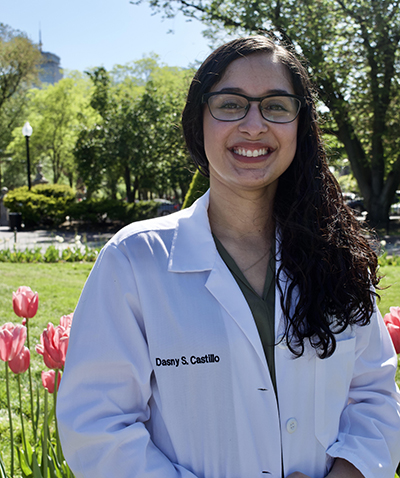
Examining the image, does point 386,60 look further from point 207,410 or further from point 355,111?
point 207,410

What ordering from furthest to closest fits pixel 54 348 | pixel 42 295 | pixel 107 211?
pixel 107 211 < pixel 42 295 < pixel 54 348

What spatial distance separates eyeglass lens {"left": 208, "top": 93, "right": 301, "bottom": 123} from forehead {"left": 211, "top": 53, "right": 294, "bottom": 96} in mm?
31

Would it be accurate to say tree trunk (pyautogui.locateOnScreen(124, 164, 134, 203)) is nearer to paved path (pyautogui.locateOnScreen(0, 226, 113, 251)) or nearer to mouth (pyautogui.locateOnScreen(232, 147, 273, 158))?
paved path (pyautogui.locateOnScreen(0, 226, 113, 251))

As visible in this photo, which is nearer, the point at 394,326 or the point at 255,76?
the point at 255,76

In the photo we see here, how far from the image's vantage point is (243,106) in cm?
163

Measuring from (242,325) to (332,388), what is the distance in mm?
419

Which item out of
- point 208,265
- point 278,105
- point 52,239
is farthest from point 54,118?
point 208,265

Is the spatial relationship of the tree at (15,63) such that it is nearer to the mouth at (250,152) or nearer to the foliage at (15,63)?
the foliage at (15,63)

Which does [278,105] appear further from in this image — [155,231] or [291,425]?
[291,425]

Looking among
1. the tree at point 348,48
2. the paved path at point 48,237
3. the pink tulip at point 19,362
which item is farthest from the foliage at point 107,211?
the pink tulip at point 19,362

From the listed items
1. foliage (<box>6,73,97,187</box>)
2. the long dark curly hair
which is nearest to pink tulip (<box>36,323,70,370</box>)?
the long dark curly hair

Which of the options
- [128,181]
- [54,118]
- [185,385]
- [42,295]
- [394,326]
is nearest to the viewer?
[185,385]

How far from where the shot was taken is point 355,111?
18781mm

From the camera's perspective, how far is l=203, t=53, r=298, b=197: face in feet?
5.32
